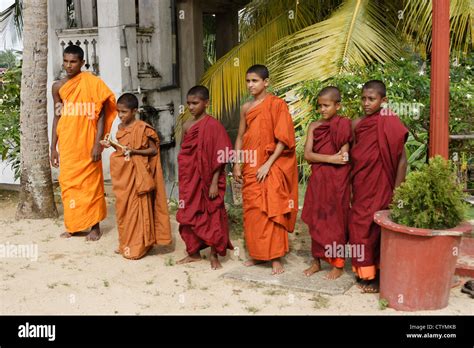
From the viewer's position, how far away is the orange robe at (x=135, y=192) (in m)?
6.14

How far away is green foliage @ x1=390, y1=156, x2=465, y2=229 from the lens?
449cm

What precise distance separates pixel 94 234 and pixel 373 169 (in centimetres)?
321

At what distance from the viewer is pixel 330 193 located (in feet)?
17.6

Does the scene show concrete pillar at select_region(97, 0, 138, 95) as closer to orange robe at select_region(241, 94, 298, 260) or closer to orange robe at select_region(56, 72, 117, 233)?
orange robe at select_region(56, 72, 117, 233)

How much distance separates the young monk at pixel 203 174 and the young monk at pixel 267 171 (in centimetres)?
25

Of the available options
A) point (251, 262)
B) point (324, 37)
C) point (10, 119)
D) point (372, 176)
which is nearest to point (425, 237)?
point (372, 176)

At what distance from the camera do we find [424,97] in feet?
19.6

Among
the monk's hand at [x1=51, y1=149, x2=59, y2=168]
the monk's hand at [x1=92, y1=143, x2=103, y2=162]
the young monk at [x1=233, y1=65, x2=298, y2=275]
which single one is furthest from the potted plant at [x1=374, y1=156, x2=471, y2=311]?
the monk's hand at [x1=51, y1=149, x2=59, y2=168]

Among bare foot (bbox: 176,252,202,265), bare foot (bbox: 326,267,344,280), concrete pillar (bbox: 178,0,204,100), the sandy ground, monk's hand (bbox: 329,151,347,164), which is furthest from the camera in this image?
concrete pillar (bbox: 178,0,204,100)

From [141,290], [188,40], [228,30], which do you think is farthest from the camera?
[228,30]

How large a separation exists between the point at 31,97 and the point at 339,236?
4153mm

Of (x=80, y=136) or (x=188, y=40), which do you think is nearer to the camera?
(x=80, y=136)

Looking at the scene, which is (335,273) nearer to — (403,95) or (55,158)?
(403,95)

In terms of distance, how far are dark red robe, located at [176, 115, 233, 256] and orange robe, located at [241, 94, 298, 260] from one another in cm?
27
